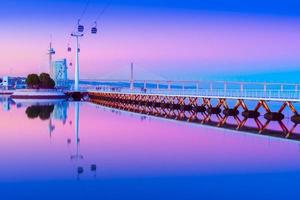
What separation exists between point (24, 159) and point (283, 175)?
5343mm

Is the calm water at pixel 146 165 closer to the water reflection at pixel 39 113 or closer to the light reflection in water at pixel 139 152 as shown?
the light reflection in water at pixel 139 152

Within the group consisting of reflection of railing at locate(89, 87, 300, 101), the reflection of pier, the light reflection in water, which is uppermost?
reflection of railing at locate(89, 87, 300, 101)

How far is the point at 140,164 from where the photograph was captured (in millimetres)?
10844

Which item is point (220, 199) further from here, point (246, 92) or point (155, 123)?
point (246, 92)

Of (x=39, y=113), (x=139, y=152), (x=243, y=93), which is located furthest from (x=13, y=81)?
(x=139, y=152)

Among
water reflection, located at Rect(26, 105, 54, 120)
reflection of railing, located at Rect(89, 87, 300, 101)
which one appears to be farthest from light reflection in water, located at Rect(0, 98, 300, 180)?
water reflection, located at Rect(26, 105, 54, 120)

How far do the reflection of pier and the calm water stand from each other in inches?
81.0

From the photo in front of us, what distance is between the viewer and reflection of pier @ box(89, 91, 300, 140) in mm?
19023

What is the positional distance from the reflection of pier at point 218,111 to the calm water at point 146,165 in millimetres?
2057

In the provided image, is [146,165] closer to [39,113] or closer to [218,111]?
[218,111]

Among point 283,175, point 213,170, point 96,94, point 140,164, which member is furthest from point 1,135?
point 96,94

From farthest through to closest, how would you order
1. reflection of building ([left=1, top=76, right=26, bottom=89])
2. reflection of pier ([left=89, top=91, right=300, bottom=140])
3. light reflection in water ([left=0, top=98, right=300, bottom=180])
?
1. reflection of building ([left=1, top=76, right=26, bottom=89])
2. reflection of pier ([left=89, top=91, right=300, bottom=140])
3. light reflection in water ([left=0, top=98, right=300, bottom=180])

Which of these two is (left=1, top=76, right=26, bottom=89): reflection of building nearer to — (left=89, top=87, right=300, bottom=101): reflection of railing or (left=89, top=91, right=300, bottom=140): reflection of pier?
(left=89, top=91, right=300, bottom=140): reflection of pier

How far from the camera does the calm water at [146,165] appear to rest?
8.31 meters
